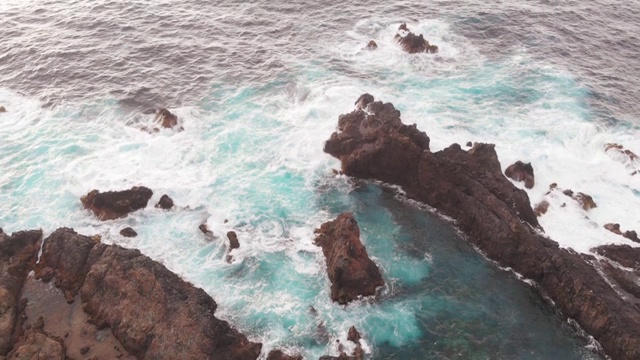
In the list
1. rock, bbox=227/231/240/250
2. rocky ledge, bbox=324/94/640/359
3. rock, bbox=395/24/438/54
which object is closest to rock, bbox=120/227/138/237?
rock, bbox=227/231/240/250

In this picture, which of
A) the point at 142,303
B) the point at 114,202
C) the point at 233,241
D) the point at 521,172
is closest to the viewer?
the point at 142,303

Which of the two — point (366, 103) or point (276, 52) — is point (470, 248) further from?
point (276, 52)

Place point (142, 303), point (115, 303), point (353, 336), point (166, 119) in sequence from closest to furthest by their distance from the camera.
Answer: point (353, 336) → point (142, 303) → point (115, 303) → point (166, 119)

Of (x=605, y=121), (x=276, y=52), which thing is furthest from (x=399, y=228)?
(x=276, y=52)

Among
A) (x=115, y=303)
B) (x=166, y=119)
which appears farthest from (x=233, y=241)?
(x=166, y=119)

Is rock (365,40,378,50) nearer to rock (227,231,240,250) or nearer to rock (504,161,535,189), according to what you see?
rock (504,161,535,189)

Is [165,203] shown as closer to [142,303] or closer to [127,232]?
[127,232]
